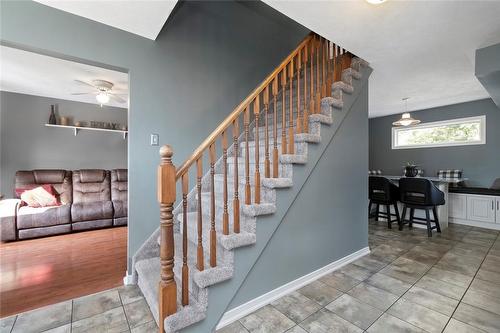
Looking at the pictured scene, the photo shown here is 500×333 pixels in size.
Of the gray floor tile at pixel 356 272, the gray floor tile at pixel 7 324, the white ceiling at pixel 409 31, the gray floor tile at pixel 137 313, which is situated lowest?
the gray floor tile at pixel 356 272

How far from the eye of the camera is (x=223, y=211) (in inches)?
73.7

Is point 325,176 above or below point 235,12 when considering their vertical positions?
below

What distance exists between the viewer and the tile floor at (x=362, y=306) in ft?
5.45

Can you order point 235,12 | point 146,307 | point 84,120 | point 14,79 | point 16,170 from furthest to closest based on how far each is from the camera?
point 84,120 < point 16,170 < point 14,79 < point 235,12 < point 146,307

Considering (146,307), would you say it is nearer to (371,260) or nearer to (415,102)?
(371,260)

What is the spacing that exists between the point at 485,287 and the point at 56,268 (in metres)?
4.52

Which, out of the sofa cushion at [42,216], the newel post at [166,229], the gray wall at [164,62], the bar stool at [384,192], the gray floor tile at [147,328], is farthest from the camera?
the bar stool at [384,192]

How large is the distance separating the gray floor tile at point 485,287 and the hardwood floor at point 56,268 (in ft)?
11.4

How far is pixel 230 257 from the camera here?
66.6 inches

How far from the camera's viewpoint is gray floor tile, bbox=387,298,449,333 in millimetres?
1657

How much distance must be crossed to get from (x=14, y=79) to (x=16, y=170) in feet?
5.65

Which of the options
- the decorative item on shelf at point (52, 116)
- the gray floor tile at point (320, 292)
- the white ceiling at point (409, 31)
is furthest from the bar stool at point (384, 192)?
the decorative item on shelf at point (52, 116)

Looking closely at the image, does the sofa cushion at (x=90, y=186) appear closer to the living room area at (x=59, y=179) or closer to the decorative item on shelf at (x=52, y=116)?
the living room area at (x=59, y=179)

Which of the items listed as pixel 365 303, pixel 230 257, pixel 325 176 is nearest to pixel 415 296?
pixel 365 303
